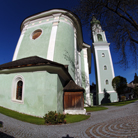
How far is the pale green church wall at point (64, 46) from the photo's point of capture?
11180mm

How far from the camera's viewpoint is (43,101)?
696 cm

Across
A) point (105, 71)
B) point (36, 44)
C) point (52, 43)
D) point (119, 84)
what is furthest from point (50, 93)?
point (105, 71)

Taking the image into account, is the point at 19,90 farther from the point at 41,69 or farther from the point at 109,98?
the point at 109,98

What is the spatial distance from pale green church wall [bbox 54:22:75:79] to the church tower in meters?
14.9

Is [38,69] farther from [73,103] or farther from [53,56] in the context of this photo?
[73,103]

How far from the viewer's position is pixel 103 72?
29203 mm

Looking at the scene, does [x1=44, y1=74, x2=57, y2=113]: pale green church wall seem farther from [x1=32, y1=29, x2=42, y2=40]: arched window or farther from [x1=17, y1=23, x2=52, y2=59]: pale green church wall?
[x1=32, y1=29, x2=42, y2=40]: arched window

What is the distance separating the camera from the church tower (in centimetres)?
2677

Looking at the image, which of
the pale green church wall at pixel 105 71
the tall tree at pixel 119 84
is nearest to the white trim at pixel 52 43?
the tall tree at pixel 119 84

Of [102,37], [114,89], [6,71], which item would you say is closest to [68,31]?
[6,71]

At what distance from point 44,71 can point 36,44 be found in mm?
5950

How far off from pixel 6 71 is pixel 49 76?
4.25m

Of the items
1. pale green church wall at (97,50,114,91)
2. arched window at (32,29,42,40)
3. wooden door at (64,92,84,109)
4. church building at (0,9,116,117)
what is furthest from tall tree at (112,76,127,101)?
arched window at (32,29,42,40)

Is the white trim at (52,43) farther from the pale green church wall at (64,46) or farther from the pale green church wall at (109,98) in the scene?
the pale green church wall at (109,98)
